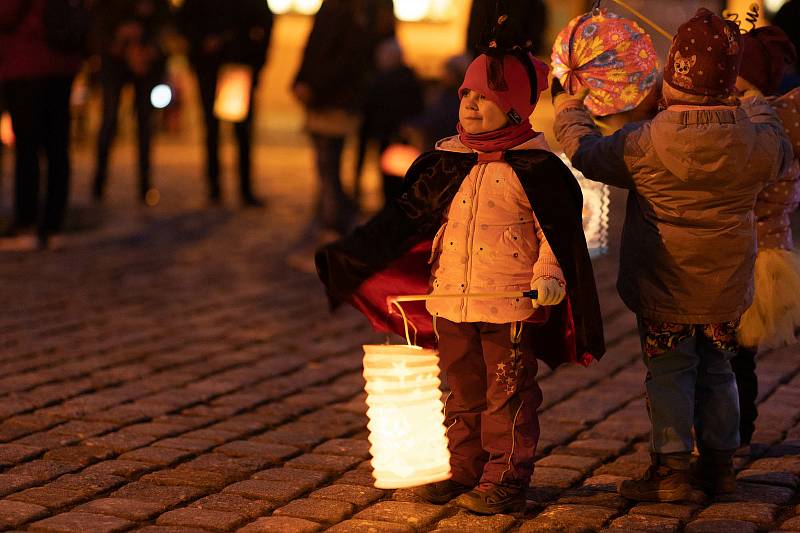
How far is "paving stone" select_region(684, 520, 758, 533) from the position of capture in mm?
4305

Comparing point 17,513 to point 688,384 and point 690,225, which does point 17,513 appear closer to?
point 688,384

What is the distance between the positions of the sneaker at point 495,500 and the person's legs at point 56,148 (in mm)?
6122

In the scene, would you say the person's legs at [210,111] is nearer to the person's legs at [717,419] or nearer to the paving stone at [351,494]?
the paving stone at [351,494]

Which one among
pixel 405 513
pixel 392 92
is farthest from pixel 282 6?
pixel 405 513

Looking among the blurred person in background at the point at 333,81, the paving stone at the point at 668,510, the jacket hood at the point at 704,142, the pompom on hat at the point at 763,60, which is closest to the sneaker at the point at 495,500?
the paving stone at the point at 668,510

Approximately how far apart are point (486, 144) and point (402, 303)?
64 centimetres

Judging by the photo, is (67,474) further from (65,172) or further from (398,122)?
(398,122)

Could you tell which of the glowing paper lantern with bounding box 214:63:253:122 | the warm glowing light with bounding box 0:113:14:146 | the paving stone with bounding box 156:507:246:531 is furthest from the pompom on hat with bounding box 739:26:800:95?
the warm glowing light with bounding box 0:113:14:146

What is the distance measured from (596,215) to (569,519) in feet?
4.89

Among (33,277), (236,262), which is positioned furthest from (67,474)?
(236,262)

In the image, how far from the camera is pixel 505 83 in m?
4.42

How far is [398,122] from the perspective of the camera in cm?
1149

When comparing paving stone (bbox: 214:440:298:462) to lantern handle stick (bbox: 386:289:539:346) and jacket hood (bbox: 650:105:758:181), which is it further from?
jacket hood (bbox: 650:105:758:181)

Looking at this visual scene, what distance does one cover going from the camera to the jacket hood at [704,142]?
4.38 m
